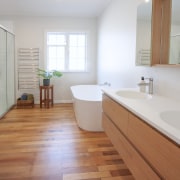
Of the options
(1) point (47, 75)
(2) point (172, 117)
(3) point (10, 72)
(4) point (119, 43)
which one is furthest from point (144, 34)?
(3) point (10, 72)

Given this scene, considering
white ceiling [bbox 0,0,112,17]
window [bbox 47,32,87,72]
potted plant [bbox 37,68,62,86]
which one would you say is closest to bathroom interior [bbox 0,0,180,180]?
white ceiling [bbox 0,0,112,17]

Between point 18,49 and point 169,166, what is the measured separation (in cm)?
507

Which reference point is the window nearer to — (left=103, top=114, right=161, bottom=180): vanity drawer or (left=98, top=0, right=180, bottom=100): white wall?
(left=98, top=0, right=180, bottom=100): white wall

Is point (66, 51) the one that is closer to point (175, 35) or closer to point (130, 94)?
point (130, 94)

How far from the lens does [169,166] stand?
0.93m

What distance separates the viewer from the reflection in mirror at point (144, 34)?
2238 millimetres

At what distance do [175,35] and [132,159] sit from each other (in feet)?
3.78

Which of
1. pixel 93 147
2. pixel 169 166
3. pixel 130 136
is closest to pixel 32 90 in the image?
pixel 93 147

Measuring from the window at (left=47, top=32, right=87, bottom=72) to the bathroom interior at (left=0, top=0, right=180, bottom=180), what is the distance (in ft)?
0.46

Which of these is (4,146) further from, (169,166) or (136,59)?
(169,166)

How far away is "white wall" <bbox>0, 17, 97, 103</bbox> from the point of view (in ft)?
17.1

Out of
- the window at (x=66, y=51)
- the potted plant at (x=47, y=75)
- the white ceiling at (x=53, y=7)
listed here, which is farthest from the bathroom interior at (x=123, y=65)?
the potted plant at (x=47, y=75)

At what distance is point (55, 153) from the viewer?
8.20 ft

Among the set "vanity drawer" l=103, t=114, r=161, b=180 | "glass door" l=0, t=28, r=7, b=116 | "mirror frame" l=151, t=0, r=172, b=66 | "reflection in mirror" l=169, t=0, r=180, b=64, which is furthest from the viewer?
"glass door" l=0, t=28, r=7, b=116
